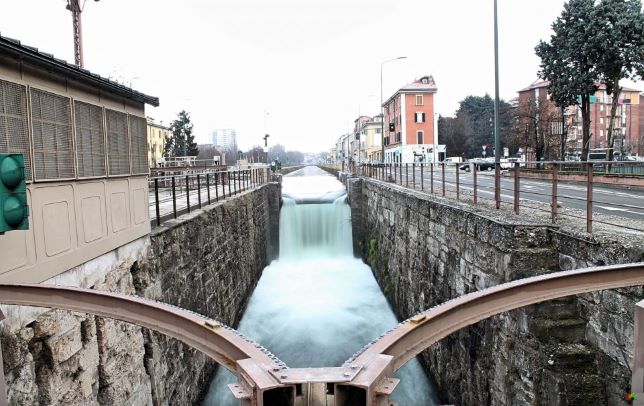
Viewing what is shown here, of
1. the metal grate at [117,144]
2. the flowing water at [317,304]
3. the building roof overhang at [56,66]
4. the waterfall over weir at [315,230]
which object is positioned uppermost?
the building roof overhang at [56,66]

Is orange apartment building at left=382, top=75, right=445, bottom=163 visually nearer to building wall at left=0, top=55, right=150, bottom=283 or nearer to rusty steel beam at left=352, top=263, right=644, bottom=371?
building wall at left=0, top=55, right=150, bottom=283

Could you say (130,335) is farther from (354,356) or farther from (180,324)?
(354,356)

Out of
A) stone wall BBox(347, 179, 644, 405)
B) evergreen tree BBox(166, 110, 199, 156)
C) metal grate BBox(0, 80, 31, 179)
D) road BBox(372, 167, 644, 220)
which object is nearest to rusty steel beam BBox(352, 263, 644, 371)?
stone wall BBox(347, 179, 644, 405)

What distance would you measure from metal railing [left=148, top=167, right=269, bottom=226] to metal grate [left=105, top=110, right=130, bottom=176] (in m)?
1.32

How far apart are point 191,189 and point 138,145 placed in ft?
33.1

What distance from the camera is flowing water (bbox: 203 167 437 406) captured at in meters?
11.8

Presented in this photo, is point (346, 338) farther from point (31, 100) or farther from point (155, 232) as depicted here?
point (31, 100)

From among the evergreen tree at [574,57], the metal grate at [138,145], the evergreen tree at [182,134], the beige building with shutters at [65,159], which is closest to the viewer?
the beige building with shutters at [65,159]

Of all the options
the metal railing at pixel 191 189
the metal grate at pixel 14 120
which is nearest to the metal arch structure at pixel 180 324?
the metal grate at pixel 14 120

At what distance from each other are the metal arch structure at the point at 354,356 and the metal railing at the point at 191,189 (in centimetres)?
564

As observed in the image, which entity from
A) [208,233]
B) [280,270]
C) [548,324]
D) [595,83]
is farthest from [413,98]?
[548,324]

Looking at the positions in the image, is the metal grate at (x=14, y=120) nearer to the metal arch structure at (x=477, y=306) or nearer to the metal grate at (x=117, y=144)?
the metal grate at (x=117, y=144)

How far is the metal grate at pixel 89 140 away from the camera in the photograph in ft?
19.1

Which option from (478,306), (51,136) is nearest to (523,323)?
(478,306)
